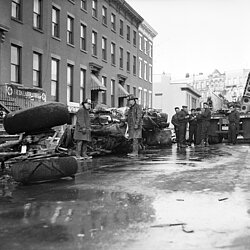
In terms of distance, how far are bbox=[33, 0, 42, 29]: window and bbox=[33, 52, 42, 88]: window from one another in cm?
162

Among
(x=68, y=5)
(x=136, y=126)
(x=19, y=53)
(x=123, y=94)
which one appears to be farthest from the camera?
(x=123, y=94)

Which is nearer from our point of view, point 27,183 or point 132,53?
point 27,183

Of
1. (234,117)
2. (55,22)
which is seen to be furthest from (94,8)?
(234,117)

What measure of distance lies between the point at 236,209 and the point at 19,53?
717 inches

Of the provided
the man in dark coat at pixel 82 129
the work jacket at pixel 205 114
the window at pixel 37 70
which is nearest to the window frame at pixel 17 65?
the window at pixel 37 70

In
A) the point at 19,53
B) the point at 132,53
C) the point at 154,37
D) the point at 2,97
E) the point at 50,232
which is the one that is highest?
the point at 154,37

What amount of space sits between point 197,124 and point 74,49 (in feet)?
37.0

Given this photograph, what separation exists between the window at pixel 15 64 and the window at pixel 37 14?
218cm

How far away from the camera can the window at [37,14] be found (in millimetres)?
22806

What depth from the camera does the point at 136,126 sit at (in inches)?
511

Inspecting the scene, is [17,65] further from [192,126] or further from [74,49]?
[192,126]

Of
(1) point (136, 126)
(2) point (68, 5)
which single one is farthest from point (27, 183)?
(2) point (68, 5)

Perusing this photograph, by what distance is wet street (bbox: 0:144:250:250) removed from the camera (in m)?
3.84

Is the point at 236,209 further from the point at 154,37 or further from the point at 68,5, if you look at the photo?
the point at 154,37
